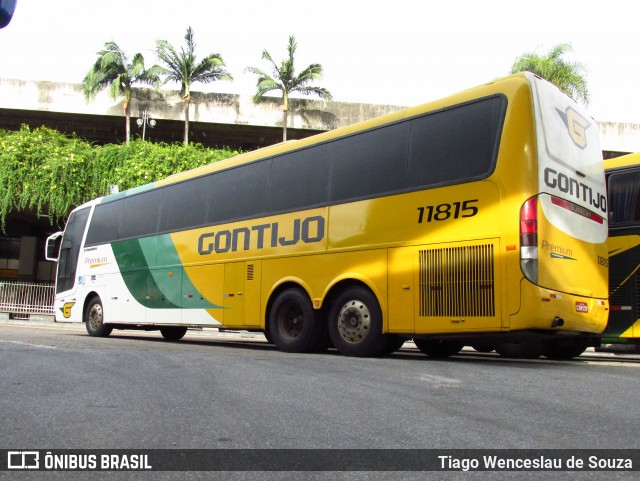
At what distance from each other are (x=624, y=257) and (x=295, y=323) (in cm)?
552

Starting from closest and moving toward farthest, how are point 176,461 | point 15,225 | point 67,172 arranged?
point 176,461, point 67,172, point 15,225

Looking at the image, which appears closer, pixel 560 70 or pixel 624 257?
pixel 624 257

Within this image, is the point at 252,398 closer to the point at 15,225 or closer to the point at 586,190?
the point at 586,190

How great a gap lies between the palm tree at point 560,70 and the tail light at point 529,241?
2038 cm

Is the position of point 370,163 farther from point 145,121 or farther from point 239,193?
point 145,121

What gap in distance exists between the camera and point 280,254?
34.2 feet

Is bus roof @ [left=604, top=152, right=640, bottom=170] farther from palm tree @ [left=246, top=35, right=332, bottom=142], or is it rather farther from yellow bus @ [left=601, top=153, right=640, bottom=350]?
palm tree @ [left=246, top=35, right=332, bottom=142]

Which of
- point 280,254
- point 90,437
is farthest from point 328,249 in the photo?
point 90,437

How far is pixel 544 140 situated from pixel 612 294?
12.2ft

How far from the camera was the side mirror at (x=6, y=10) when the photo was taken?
3576 millimetres

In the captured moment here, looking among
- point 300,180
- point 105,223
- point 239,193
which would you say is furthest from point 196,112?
point 300,180

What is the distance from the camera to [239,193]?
38.1 ft

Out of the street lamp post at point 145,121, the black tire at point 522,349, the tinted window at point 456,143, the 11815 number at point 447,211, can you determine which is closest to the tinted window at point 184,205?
the tinted window at point 456,143

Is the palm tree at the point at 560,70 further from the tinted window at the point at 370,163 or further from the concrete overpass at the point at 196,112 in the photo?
the tinted window at the point at 370,163
